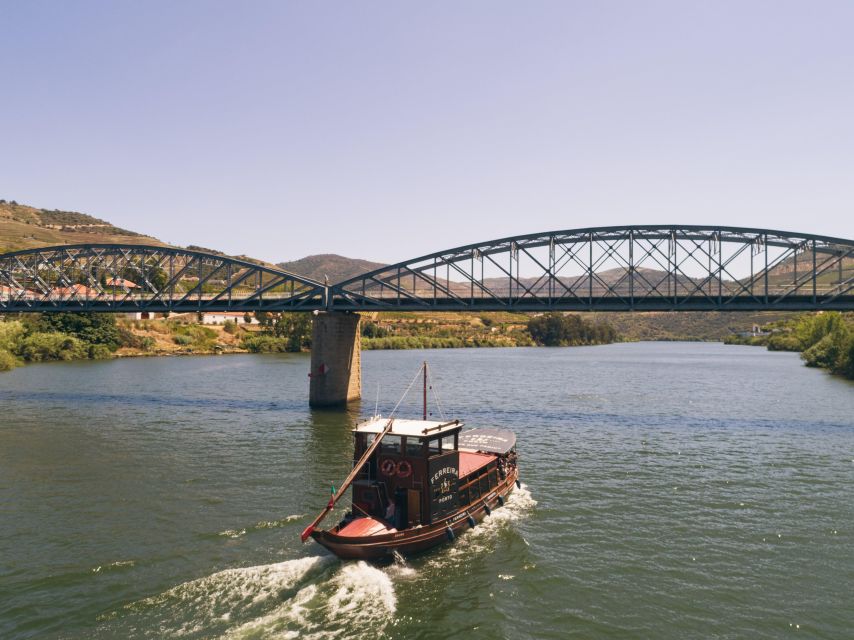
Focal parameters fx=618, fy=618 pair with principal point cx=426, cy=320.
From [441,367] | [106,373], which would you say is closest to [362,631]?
[106,373]

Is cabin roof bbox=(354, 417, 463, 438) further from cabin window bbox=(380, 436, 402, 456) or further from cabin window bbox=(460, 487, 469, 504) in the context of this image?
cabin window bbox=(460, 487, 469, 504)

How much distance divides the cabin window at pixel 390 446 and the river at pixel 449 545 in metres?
3.80

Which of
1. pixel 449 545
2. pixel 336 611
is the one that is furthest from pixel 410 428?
pixel 336 611

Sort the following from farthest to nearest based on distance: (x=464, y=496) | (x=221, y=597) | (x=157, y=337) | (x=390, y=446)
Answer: (x=157, y=337) < (x=464, y=496) < (x=390, y=446) < (x=221, y=597)

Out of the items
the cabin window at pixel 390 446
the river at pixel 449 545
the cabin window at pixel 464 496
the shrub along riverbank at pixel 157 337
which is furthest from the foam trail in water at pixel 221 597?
the shrub along riverbank at pixel 157 337

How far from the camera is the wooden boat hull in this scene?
19.9 m

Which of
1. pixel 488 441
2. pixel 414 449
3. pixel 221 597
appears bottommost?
pixel 221 597

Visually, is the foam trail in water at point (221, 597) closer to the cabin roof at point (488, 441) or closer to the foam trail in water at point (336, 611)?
the foam trail in water at point (336, 611)

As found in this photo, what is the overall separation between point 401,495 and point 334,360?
39443mm

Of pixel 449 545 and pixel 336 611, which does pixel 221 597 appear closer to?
pixel 336 611

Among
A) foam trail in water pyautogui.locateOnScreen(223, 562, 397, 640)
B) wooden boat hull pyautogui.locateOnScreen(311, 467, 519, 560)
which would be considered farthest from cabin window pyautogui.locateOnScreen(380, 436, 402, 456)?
foam trail in water pyautogui.locateOnScreen(223, 562, 397, 640)

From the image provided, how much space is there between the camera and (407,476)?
22266mm

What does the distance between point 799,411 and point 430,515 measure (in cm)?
4540

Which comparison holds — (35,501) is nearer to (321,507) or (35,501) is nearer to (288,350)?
(321,507)
